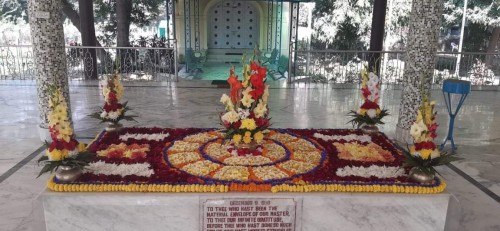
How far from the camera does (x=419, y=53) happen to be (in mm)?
5070

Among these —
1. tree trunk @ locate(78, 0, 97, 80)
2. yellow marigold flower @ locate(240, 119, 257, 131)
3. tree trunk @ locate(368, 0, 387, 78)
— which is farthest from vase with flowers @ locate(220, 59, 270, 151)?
tree trunk @ locate(78, 0, 97, 80)

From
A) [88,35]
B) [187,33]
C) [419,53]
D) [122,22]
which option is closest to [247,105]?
[419,53]

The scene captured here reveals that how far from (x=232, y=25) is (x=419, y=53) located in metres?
11.0

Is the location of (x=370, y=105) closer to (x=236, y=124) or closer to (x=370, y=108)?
(x=370, y=108)

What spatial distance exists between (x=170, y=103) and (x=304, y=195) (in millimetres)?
5011

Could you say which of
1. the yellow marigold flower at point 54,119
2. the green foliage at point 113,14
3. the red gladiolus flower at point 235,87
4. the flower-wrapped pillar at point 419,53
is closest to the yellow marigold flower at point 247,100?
the red gladiolus flower at point 235,87

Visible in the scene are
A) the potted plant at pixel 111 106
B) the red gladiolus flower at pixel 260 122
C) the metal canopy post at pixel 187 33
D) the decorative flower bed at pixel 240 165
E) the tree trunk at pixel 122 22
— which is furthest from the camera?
the metal canopy post at pixel 187 33

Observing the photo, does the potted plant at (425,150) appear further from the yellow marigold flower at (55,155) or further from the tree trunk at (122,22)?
the tree trunk at (122,22)

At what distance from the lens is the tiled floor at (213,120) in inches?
148

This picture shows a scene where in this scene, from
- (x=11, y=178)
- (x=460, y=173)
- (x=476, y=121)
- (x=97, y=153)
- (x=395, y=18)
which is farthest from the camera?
(x=395, y=18)

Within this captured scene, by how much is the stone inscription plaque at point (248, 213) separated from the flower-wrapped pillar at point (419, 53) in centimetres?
279

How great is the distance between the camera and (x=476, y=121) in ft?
22.5

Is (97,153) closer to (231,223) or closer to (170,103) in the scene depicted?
(231,223)

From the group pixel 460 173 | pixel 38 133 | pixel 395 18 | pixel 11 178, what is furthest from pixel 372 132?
pixel 395 18
